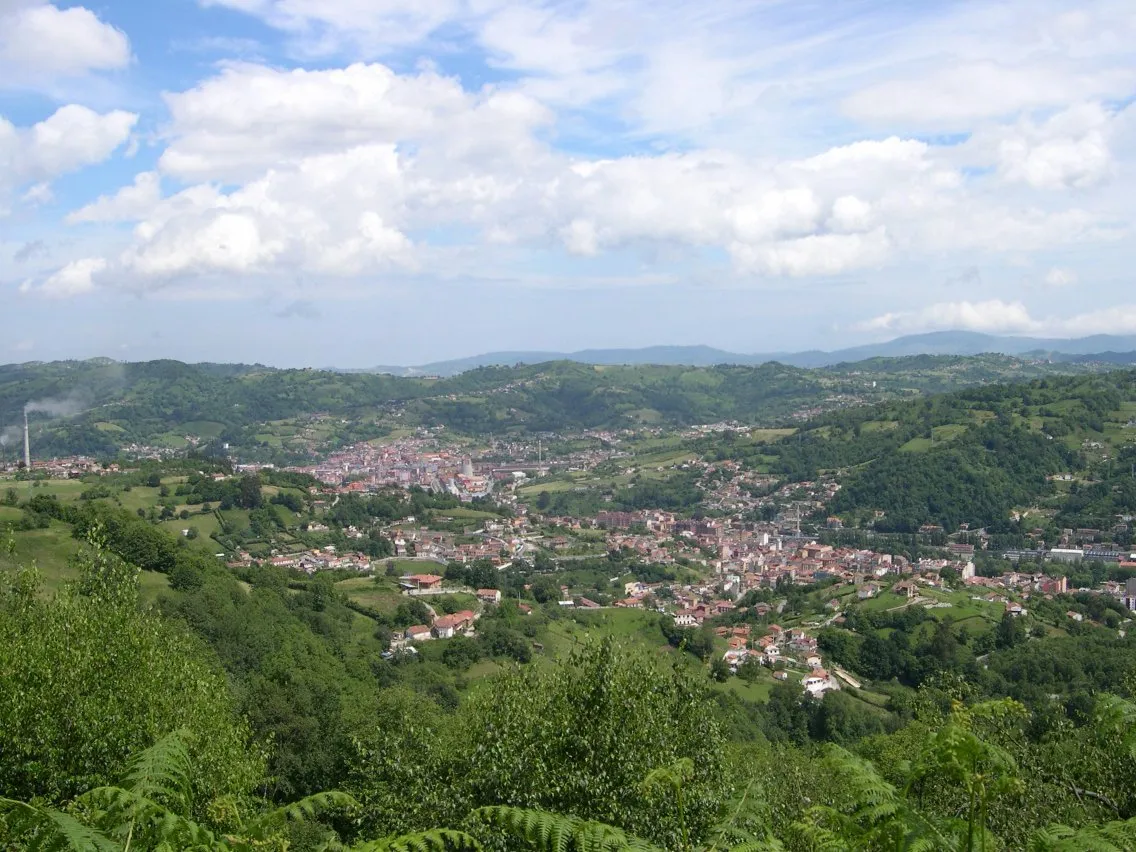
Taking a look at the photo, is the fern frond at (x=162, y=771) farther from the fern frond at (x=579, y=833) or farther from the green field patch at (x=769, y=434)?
the green field patch at (x=769, y=434)

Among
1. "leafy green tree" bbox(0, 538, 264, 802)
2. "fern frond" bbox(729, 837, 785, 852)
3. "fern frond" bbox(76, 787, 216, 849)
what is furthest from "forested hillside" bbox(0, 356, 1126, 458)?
"fern frond" bbox(729, 837, 785, 852)

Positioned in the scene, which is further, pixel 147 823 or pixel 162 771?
pixel 162 771

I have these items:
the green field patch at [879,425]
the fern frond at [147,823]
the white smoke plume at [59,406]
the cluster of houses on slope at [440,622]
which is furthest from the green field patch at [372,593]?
the white smoke plume at [59,406]

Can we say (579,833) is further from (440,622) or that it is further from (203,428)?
(203,428)

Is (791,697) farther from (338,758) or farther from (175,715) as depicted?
(175,715)

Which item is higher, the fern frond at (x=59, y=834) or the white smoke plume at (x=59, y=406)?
the fern frond at (x=59, y=834)

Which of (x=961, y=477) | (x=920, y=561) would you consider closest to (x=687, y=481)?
(x=961, y=477)

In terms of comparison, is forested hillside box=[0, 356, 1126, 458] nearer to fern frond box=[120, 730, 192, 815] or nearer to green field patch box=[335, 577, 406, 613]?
green field patch box=[335, 577, 406, 613]

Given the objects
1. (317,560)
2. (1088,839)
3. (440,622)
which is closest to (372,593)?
(440,622)
